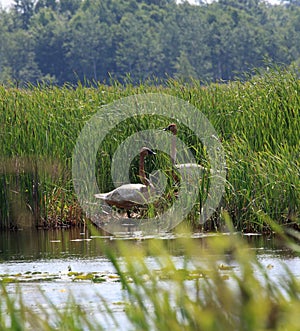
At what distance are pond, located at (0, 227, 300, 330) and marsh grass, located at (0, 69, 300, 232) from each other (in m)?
0.50

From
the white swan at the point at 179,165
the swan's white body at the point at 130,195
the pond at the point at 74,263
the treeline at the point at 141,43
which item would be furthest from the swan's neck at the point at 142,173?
the treeline at the point at 141,43

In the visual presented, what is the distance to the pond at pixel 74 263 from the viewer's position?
22.7 feet

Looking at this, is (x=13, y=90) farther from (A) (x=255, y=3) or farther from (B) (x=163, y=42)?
(A) (x=255, y=3)

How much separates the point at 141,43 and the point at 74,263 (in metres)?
66.3

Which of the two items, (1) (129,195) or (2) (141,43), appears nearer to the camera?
(1) (129,195)

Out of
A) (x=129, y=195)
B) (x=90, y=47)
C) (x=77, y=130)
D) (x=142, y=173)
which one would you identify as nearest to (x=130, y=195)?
(x=129, y=195)

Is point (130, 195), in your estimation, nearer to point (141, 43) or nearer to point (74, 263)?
point (74, 263)

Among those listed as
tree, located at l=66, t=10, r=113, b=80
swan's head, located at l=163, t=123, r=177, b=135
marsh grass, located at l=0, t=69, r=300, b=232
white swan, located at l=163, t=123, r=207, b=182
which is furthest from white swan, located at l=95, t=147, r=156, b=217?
tree, located at l=66, t=10, r=113, b=80

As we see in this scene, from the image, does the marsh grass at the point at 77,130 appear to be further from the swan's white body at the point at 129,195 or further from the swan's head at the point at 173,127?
the swan's white body at the point at 129,195

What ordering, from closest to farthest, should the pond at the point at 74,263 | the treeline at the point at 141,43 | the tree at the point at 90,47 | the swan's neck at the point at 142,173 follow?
the pond at the point at 74,263
the swan's neck at the point at 142,173
the treeline at the point at 141,43
the tree at the point at 90,47

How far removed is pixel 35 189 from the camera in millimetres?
11898

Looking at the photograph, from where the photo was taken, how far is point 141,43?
7444cm

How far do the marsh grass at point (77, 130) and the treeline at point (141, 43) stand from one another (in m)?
50.8

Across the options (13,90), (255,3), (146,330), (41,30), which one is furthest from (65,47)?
(146,330)
